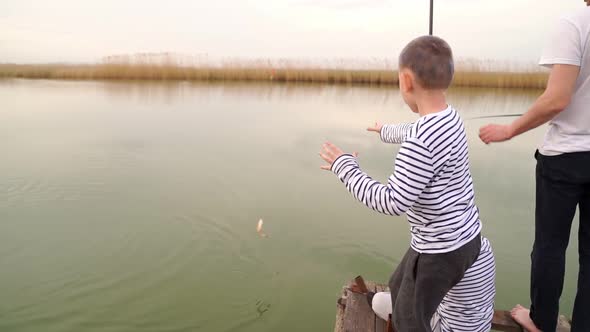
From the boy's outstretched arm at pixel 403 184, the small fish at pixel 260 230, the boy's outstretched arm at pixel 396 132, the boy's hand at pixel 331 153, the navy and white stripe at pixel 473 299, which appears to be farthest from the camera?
the small fish at pixel 260 230

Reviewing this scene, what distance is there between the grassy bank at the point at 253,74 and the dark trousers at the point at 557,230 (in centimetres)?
1392

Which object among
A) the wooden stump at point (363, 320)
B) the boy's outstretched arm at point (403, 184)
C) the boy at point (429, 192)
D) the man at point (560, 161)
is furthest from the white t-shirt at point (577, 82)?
the wooden stump at point (363, 320)

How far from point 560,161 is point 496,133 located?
192 millimetres

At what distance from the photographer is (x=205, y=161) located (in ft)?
15.0

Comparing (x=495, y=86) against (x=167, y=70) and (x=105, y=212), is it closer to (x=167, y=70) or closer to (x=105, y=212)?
(x=167, y=70)

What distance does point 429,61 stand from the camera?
1.04m

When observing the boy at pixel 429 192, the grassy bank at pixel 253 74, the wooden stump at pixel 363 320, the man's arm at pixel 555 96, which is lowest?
the wooden stump at pixel 363 320

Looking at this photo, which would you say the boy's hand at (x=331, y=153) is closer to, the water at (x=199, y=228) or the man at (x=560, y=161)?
the man at (x=560, y=161)

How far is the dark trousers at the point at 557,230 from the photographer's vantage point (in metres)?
1.26

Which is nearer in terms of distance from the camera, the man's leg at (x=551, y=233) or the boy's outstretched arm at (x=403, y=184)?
the boy's outstretched arm at (x=403, y=184)

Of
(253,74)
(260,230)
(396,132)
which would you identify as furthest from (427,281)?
(253,74)

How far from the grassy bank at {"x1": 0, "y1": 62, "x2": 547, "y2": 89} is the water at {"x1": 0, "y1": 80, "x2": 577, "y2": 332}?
29.9ft

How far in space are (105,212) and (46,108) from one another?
18.7ft

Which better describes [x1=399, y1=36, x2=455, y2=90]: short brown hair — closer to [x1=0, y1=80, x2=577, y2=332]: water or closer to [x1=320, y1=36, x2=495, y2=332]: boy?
[x1=320, y1=36, x2=495, y2=332]: boy
